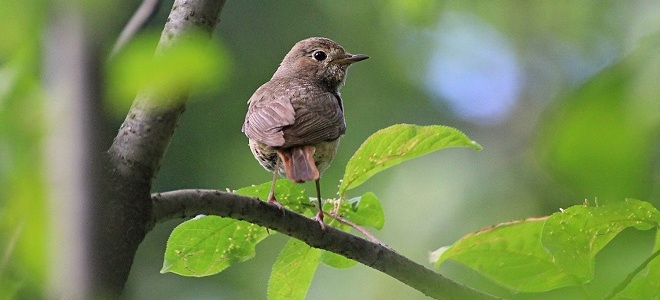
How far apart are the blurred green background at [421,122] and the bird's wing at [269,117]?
0.74 meters

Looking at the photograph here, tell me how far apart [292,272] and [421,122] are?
734 cm

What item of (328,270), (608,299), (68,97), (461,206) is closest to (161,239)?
(328,270)

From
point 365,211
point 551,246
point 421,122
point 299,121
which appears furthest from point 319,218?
point 421,122

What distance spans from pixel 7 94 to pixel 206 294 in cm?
740

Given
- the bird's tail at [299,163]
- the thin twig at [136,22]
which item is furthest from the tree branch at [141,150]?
the bird's tail at [299,163]

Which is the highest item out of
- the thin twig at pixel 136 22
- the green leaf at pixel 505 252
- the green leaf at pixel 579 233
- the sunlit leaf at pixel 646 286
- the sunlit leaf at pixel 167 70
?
the thin twig at pixel 136 22

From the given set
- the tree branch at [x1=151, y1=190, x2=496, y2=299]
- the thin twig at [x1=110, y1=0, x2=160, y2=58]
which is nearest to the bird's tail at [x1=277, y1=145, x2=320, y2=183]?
the tree branch at [x1=151, y1=190, x2=496, y2=299]

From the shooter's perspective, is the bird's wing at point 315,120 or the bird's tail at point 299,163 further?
the bird's wing at point 315,120

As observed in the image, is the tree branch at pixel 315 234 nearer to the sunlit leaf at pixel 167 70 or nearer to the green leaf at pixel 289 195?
the green leaf at pixel 289 195

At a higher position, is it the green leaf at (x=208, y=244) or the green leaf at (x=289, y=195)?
the green leaf at (x=289, y=195)

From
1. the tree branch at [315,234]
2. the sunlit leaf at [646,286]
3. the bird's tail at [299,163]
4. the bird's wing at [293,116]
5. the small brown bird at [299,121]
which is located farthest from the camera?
the bird's wing at [293,116]

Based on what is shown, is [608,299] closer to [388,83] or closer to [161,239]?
[161,239]

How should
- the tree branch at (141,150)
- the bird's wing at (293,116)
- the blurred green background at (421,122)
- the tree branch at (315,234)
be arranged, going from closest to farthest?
the blurred green background at (421,122) → the tree branch at (141,150) → the tree branch at (315,234) → the bird's wing at (293,116)

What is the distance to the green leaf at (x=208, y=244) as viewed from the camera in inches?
99.3
